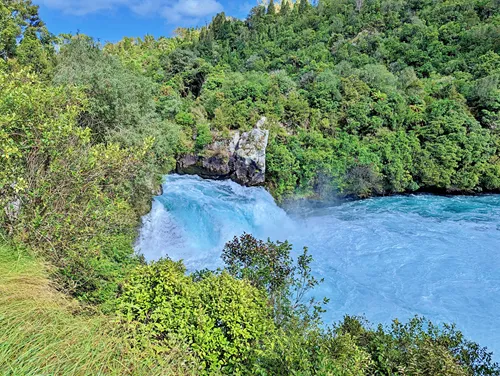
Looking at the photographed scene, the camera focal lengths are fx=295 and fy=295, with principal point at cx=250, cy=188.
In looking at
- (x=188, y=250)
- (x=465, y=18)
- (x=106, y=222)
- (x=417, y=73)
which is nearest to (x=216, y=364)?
(x=106, y=222)

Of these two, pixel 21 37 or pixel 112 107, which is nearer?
pixel 112 107

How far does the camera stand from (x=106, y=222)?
552cm

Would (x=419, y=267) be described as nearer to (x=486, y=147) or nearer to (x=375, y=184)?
(x=375, y=184)

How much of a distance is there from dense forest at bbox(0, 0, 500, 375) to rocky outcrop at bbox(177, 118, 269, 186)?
2.08 ft

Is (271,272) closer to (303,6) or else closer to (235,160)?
(235,160)

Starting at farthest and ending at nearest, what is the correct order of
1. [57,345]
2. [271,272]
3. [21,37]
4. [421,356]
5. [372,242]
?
[21,37], [372,242], [271,272], [421,356], [57,345]

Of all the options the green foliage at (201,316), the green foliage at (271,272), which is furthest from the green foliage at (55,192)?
the green foliage at (271,272)

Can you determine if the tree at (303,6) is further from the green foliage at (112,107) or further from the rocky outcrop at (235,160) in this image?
the green foliage at (112,107)

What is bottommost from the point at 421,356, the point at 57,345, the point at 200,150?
the point at 421,356

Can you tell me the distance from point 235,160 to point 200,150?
2117 millimetres

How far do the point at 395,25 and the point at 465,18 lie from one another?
7.34 metres

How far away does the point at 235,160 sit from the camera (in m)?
16.3

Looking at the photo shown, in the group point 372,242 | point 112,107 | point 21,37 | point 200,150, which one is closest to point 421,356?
point 372,242

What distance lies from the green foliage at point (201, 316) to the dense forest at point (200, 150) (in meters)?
0.02
